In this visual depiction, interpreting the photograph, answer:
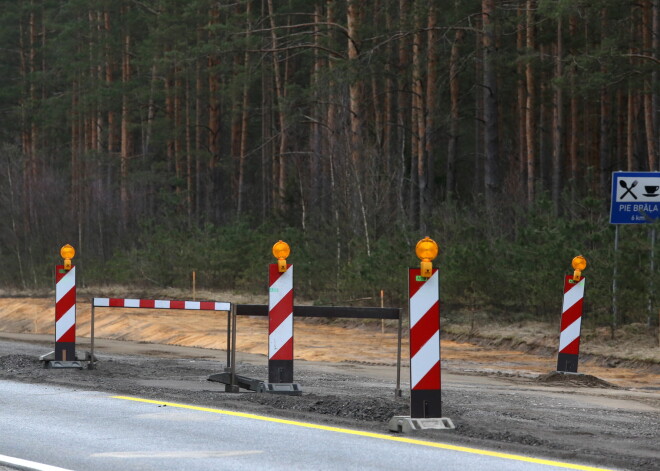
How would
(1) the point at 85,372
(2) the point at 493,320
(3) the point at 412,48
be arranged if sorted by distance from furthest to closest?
(3) the point at 412,48, (2) the point at 493,320, (1) the point at 85,372

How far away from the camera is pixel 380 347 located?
2272 cm

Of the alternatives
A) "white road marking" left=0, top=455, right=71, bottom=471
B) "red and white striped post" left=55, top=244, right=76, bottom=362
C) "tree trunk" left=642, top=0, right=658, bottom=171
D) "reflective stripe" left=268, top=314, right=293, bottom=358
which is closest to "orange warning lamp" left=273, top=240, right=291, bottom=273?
"reflective stripe" left=268, top=314, right=293, bottom=358

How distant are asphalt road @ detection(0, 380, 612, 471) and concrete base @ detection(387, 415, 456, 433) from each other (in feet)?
0.59

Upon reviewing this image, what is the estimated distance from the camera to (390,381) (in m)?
15.9

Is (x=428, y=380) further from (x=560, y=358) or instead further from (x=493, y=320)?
(x=493, y=320)

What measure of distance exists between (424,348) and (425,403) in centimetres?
45

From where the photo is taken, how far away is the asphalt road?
842 cm

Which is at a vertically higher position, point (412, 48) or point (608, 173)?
point (412, 48)

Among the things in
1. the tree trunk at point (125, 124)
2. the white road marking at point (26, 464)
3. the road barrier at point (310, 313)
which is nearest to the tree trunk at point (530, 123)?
the tree trunk at point (125, 124)

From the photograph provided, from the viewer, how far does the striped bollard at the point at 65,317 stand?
16.2m

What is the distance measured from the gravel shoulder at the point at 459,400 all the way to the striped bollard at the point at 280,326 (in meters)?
0.36

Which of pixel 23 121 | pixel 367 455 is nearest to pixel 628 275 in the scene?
pixel 367 455

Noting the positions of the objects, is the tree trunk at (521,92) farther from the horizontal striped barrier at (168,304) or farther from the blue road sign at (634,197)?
the horizontal striped barrier at (168,304)

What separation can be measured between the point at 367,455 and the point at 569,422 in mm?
2645
